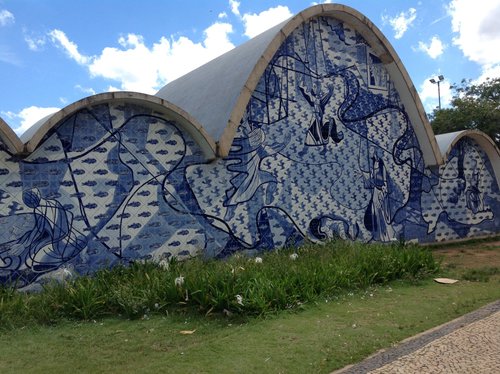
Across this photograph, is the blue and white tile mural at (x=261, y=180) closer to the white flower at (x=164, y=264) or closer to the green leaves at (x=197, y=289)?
the white flower at (x=164, y=264)

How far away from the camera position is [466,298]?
6.89 m

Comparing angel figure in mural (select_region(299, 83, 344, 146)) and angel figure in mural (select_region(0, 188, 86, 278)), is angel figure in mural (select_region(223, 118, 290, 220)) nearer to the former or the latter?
angel figure in mural (select_region(299, 83, 344, 146))

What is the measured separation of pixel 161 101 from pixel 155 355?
16.9ft

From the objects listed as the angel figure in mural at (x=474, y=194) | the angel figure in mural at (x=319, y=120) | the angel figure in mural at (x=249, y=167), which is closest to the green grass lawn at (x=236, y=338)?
the angel figure in mural at (x=249, y=167)

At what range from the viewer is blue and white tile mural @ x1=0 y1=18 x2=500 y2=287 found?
7.70 m

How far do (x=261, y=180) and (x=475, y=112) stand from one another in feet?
69.3

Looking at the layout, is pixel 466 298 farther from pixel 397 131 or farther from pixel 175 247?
pixel 397 131

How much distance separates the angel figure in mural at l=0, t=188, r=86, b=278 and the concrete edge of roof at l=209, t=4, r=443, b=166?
125 inches

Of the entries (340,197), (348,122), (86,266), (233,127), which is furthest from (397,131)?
(86,266)

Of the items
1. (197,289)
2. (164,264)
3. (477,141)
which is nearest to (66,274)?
(164,264)

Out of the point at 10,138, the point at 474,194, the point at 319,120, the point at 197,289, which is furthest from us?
the point at 474,194

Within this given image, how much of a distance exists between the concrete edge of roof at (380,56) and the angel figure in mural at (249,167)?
395mm

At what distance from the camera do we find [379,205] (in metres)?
12.2

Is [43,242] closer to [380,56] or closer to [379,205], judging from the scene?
[379,205]
